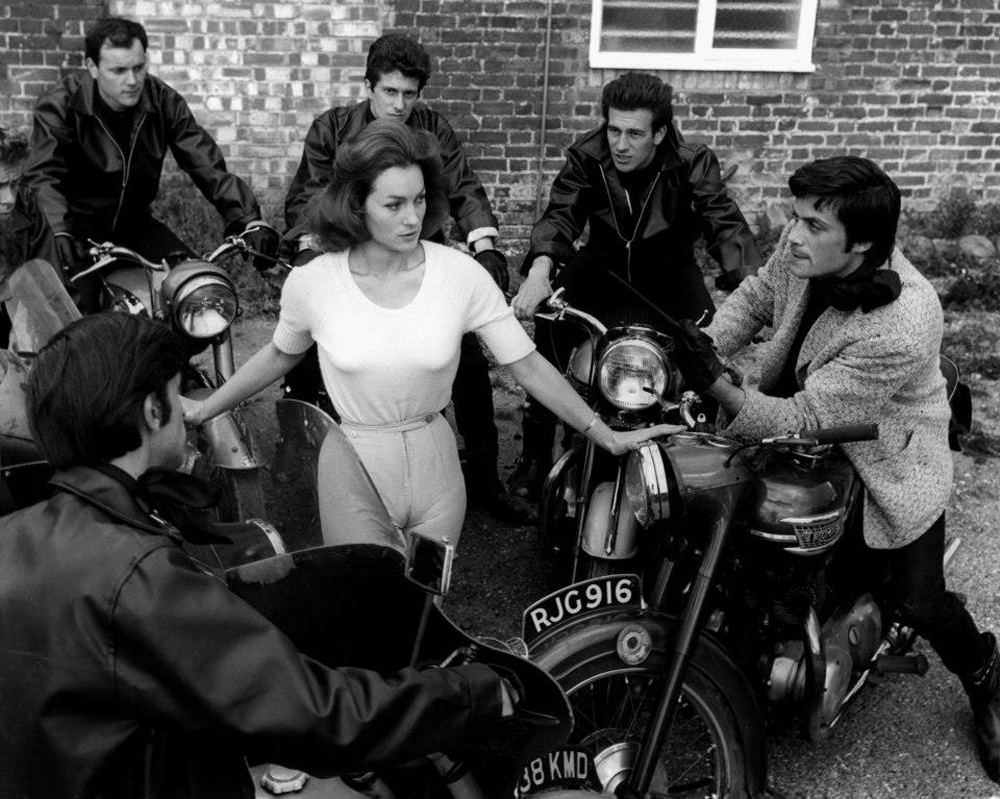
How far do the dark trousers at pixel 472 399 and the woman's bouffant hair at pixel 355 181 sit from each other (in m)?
1.58

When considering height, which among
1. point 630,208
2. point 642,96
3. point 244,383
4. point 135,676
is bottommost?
point 244,383

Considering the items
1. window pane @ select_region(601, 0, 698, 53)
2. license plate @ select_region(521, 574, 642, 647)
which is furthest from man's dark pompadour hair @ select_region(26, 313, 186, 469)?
window pane @ select_region(601, 0, 698, 53)

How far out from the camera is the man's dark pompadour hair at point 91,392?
6.08ft

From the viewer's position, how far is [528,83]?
26.1 ft

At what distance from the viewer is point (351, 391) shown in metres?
3.38

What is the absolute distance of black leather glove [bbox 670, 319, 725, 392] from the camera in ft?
9.73

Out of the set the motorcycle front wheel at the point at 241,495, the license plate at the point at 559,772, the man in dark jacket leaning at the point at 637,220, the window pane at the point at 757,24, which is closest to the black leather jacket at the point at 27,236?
the motorcycle front wheel at the point at 241,495

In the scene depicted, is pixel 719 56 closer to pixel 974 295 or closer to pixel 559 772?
pixel 974 295

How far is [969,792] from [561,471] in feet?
5.10

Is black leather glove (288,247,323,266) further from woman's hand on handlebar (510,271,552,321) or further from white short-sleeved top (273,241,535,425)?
white short-sleeved top (273,241,535,425)

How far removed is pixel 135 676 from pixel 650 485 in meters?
1.44

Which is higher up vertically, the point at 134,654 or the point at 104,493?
the point at 104,493

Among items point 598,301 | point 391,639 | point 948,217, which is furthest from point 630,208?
point 948,217

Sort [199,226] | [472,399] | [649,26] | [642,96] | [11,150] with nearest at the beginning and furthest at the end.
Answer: [11,150] < [642,96] < [472,399] < [199,226] < [649,26]
